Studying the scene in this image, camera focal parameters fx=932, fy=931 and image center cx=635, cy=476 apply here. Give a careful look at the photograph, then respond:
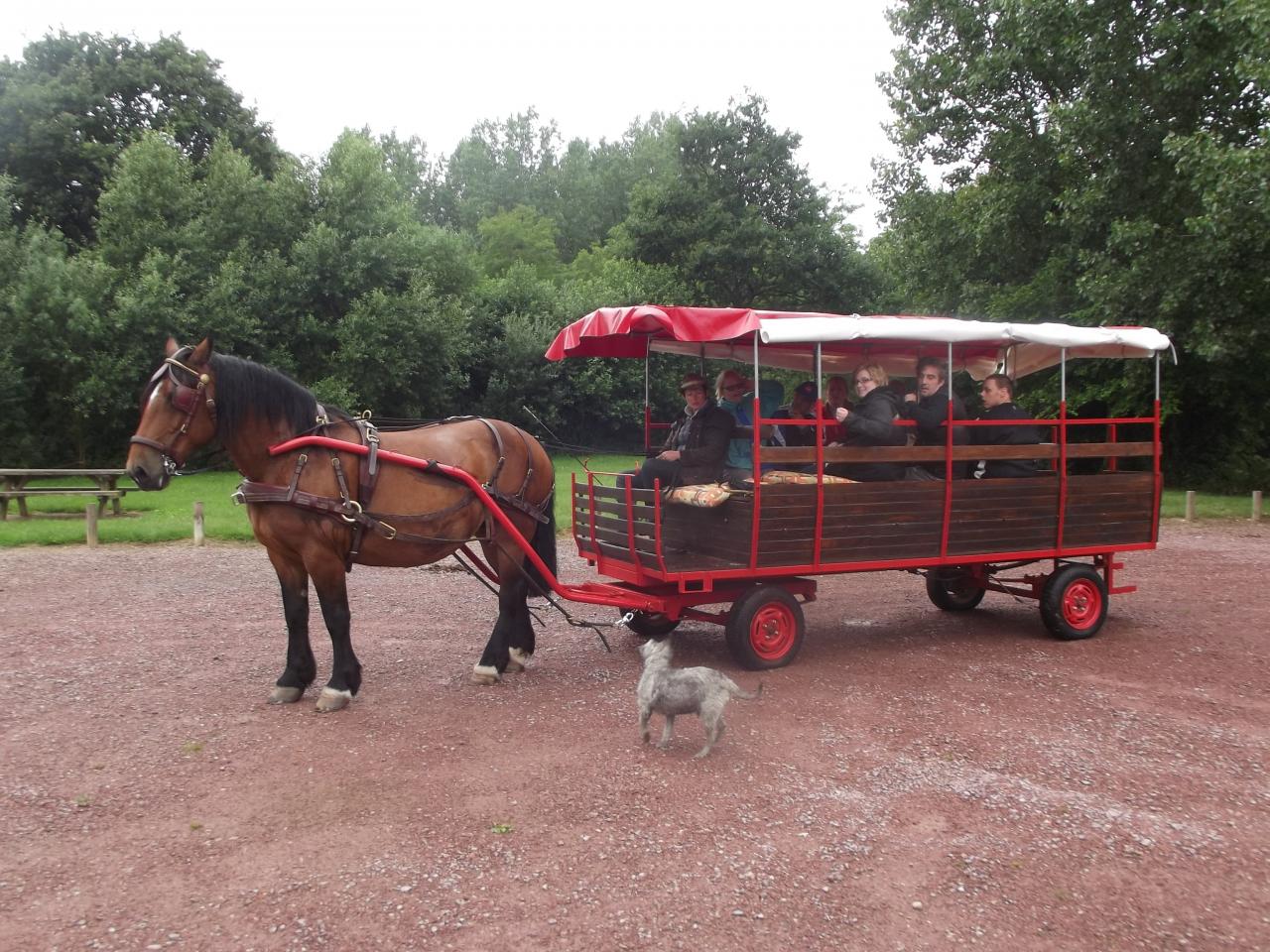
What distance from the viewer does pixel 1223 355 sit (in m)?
16.2

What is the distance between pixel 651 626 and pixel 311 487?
3.16 m

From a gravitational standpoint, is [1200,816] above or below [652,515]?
Answer: below

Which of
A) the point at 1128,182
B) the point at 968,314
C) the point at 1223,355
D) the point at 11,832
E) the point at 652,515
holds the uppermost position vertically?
the point at 1128,182

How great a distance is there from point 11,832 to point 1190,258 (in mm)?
18377

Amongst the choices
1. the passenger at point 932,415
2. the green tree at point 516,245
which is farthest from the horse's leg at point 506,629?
the green tree at point 516,245

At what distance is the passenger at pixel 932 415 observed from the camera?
289 inches

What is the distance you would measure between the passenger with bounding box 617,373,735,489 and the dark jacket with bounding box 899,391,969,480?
5.02 ft

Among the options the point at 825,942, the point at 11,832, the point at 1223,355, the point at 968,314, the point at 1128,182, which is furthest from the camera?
the point at 968,314

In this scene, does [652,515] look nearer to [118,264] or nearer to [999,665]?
[999,665]

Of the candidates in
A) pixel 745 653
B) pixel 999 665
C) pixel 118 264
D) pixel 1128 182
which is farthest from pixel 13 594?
pixel 1128 182

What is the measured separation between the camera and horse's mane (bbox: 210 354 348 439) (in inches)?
228

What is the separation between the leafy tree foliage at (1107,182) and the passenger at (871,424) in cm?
1029

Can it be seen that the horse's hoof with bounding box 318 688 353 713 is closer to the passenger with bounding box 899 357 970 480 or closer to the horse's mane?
the horse's mane

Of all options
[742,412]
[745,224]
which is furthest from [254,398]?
[745,224]
